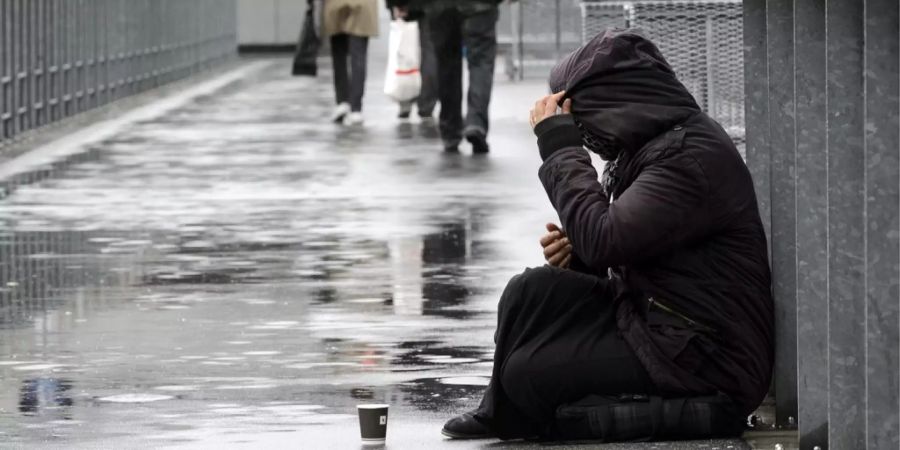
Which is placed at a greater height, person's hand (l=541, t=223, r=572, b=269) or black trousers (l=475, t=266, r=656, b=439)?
person's hand (l=541, t=223, r=572, b=269)

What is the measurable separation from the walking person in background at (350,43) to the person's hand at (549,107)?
48.5 ft

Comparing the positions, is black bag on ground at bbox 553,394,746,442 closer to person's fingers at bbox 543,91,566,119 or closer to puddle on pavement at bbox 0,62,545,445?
person's fingers at bbox 543,91,566,119

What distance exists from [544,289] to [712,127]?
0.61 m

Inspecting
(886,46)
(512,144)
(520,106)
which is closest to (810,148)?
(886,46)

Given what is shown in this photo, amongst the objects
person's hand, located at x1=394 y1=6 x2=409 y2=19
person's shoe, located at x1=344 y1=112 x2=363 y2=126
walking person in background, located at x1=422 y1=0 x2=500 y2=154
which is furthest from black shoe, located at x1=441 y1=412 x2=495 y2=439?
person's shoe, located at x1=344 y1=112 x2=363 y2=126

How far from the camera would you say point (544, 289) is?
5.82 metres

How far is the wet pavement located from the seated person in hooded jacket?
0.24 m

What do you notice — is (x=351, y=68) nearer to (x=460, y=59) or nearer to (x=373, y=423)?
(x=460, y=59)

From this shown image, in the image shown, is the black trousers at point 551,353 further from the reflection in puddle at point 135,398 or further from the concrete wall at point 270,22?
the concrete wall at point 270,22

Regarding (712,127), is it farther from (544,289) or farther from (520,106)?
(520,106)

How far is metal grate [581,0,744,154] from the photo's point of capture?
11.7 meters

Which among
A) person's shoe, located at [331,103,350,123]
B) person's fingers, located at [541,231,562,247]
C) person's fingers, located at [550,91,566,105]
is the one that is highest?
person's fingers, located at [550,91,566,105]

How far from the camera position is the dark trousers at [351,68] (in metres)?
20.6

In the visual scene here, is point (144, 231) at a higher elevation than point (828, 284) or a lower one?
lower
